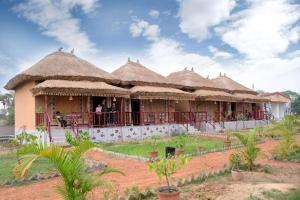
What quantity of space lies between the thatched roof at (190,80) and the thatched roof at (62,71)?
678cm

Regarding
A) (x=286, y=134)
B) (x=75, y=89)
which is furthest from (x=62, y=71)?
(x=286, y=134)

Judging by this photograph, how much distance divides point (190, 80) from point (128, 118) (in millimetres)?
7428

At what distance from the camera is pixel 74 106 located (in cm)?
1817

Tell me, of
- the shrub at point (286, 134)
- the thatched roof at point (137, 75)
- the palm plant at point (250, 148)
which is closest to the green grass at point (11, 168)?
the palm plant at point (250, 148)

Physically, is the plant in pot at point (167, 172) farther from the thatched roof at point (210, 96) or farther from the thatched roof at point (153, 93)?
the thatched roof at point (210, 96)

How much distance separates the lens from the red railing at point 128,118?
54.0 ft

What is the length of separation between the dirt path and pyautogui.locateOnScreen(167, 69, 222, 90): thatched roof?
12.4m

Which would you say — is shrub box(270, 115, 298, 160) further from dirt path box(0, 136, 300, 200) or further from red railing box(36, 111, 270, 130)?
red railing box(36, 111, 270, 130)

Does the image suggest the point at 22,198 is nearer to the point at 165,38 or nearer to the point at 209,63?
the point at 165,38

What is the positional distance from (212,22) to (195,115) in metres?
6.92

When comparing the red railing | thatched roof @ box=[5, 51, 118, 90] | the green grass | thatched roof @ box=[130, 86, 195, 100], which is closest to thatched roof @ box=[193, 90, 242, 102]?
the red railing

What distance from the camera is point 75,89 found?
1584 centimetres

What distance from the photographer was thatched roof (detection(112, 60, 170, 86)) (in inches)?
795

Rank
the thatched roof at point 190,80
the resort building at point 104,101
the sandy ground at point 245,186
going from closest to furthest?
the sandy ground at point 245,186 < the resort building at point 104,101 < the thatched roof at point 190,80
